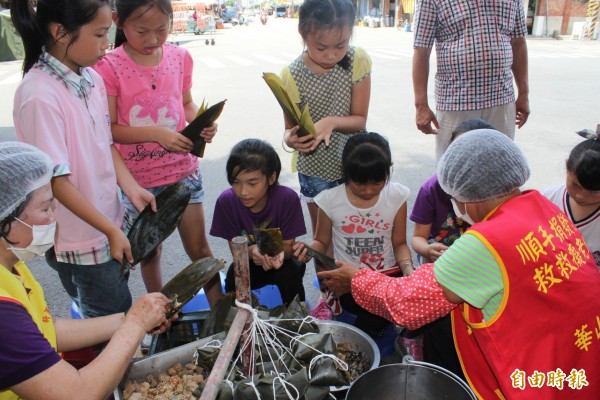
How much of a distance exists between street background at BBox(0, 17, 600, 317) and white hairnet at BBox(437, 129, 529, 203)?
169 centimetres

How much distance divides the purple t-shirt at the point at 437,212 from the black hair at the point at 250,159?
2.88 ft

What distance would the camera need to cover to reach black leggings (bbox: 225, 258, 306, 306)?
2623 mm

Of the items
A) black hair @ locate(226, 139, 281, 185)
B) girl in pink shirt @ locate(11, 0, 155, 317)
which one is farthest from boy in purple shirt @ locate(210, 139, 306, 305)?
girl in pink shirt @ locate(11, 0, 155, 317)

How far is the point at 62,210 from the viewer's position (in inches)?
79.2

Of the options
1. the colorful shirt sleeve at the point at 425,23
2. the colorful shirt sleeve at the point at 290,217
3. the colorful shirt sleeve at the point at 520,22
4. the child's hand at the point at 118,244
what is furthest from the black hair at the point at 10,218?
the colorful shirt sleeve at the point at 520,22

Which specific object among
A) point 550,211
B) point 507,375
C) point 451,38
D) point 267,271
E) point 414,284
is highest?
point 451,38

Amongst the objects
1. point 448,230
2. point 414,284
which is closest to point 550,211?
point 414,284

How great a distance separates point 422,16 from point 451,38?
24cm

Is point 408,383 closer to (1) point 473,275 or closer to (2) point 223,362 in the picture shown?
(1) point 473,275

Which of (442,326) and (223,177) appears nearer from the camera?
(442,326)

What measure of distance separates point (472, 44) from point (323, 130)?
122 cm

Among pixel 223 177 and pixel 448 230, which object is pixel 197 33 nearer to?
pixel 223 177

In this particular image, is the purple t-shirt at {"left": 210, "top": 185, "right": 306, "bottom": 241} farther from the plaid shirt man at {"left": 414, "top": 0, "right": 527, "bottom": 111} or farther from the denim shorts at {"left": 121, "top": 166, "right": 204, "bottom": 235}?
the plaid shirt man at {"left": 414, "top": 0, "right": 527, "bottom": 111}

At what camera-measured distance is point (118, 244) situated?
1995 mm
